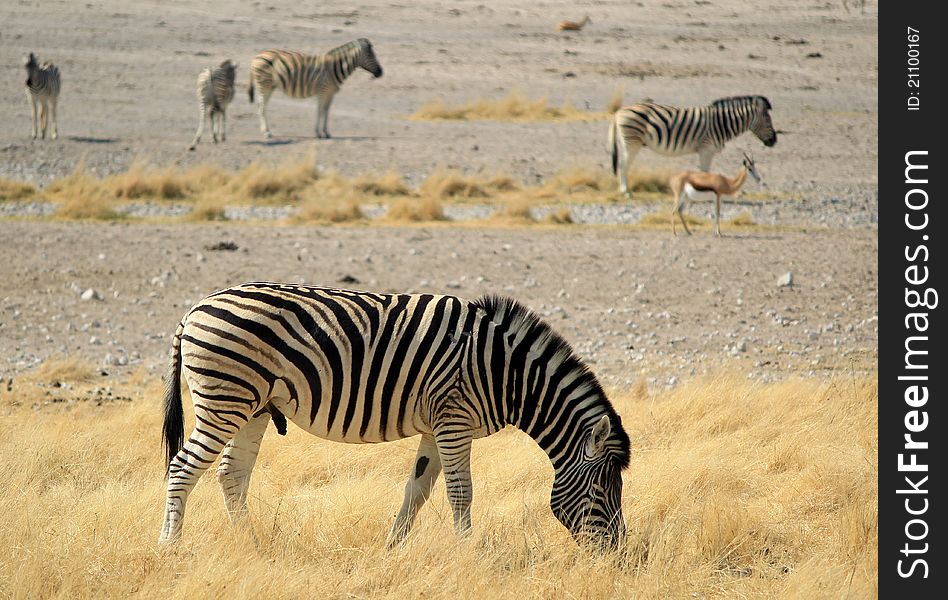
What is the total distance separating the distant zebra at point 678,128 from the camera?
55.0 ft

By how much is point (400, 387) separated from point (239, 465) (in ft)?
2.78

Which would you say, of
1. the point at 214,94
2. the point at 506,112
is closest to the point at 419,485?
the point at 214,94

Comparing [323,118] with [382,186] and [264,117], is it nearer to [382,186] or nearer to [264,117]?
[264,117]

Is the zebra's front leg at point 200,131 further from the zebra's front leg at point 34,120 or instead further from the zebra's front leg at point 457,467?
the zebra's front leg at point 457,467

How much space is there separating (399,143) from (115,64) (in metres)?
9.10

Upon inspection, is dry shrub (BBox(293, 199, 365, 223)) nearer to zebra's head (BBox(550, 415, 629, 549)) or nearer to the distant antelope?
zebra's head (BBox(550, 415, 629, 549))

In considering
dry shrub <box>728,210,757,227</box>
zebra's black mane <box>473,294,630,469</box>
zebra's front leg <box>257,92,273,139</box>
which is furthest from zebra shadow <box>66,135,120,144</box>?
zebra's black mane <box>473,294,630,469</box>

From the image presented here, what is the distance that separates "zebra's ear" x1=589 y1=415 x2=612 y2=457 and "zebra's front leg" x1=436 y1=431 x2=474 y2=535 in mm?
515

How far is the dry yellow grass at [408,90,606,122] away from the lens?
21984mm

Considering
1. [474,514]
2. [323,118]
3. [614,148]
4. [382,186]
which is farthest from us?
[323,118]

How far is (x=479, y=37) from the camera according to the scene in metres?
30.0

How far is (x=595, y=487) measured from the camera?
4.47 meters

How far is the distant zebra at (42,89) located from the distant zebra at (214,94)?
2.42m

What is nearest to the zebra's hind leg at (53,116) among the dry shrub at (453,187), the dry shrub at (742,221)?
the dry shrub at (453,187)
